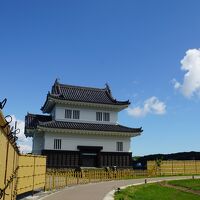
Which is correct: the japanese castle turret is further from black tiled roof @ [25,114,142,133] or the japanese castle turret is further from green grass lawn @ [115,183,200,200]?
green grass lawn @ [115,183,200,200]

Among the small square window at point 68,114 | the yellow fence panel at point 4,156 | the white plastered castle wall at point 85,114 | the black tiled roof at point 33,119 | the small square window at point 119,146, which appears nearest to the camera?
the yellow fence panel at point 4,156

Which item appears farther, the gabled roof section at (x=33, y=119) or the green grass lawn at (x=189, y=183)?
the gabled roof section at (x=33, y=119)

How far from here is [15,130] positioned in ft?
23.1

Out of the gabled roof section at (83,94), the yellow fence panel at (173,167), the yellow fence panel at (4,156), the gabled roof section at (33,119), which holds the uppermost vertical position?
the gabled roof section at (83,94)

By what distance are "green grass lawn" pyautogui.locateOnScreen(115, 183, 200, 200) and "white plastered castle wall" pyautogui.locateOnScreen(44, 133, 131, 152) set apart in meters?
16.0

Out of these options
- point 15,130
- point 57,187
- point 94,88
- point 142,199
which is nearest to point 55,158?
point 94,88

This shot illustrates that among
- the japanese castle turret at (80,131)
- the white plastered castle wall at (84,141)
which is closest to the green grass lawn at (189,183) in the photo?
the japanese castle turret at (80,131)

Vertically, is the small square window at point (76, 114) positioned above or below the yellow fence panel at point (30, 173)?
above

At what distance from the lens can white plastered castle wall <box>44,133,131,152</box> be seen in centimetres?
3922

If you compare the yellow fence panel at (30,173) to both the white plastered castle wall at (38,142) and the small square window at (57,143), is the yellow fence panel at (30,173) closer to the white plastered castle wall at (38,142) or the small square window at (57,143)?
the small square window at (57,143)

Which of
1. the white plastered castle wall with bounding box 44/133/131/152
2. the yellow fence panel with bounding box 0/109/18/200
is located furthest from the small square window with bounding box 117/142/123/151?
the yellow fence panel with bounding box 0/109/18/200

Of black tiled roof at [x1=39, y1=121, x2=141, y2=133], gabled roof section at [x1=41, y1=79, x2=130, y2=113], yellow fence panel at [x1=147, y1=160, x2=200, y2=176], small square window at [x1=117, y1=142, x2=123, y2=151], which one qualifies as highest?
gabled roof section at [x1=41, y1=79, x2=130, y2=113]

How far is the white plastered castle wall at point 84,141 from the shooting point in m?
39.2

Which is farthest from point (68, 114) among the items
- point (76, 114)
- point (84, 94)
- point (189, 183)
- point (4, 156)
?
point (4, 156)
